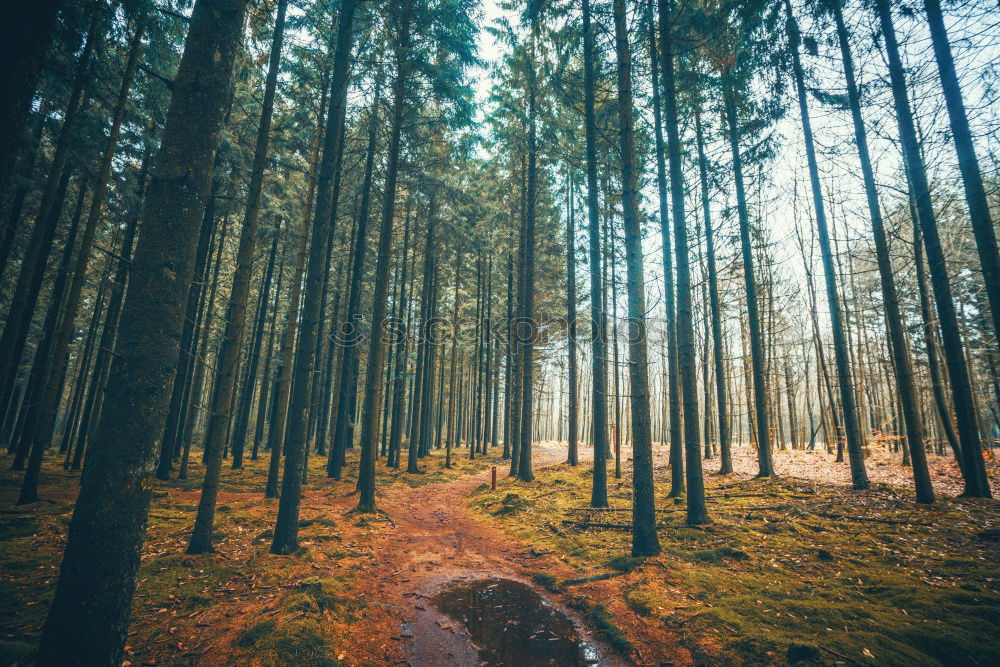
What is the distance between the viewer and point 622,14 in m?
7.82

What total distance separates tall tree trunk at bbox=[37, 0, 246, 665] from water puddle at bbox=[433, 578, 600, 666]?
370cm

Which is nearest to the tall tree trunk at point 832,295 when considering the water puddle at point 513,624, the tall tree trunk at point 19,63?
the water puddle at point 513,624

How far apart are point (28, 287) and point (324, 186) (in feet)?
33.6

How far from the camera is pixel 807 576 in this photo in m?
5.58

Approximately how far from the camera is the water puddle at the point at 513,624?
4289mm

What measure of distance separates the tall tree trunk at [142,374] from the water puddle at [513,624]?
3698mm

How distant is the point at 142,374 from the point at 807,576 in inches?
343

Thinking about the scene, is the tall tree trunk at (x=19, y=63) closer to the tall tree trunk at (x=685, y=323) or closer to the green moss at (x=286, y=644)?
the green moss at (x=286, y=644)

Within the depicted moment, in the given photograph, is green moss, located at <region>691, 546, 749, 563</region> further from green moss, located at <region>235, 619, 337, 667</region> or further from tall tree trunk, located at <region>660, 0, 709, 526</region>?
green moss, located at <region>235, 619, 337, 667</region>

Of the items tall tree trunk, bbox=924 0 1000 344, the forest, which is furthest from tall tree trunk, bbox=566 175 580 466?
tall tree trunk, bbox=924 0 1000 344

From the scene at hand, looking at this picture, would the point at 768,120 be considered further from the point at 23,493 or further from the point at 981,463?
the point at 23,493

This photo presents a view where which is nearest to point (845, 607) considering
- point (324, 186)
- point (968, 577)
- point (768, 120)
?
point (968, 577)

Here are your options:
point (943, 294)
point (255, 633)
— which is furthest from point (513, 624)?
point (943, 294)

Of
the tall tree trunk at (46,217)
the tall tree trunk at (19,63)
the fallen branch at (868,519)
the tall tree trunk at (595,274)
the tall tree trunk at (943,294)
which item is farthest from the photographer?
the tall tree trunk at (595,274)
